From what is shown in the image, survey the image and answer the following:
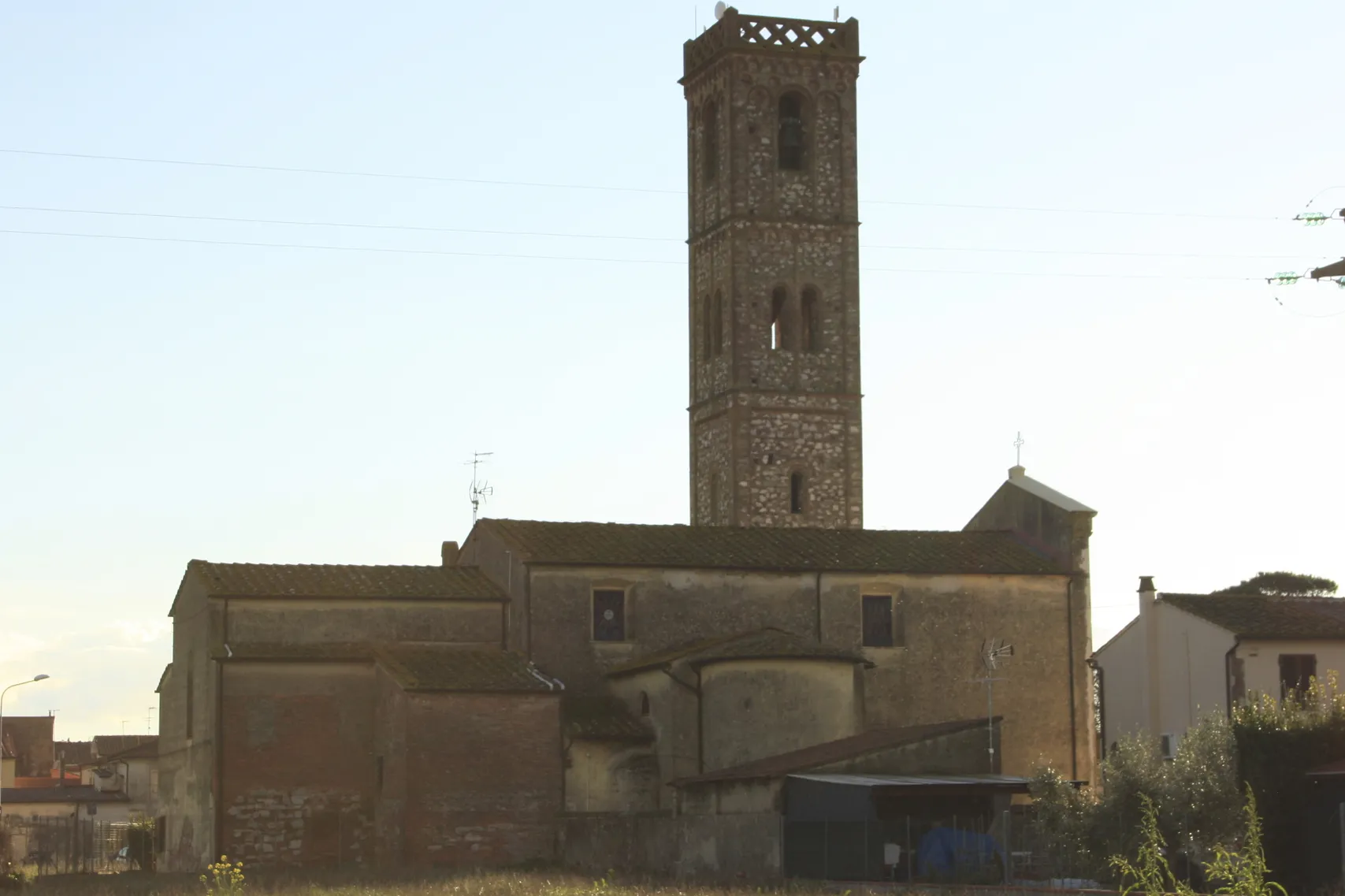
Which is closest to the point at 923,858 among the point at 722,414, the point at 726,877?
the point at 726,877

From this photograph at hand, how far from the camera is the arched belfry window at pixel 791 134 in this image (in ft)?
182

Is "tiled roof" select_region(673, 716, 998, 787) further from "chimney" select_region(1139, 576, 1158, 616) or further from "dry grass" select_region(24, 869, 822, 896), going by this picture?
"chimney" select_region(1139, 576, 1158, 616)

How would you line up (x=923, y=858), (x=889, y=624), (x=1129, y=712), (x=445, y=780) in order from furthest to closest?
1. (x=1129, y=712)
2. (x=889, y=624)
3. (x=445, y=780)
4. (x=923, y=858)

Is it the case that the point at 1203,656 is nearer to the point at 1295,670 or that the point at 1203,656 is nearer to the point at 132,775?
the point at 1295,670

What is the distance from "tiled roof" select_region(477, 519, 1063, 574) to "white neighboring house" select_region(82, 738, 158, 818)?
31.6 m

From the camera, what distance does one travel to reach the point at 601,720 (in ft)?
135

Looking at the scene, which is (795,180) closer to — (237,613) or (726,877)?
(237,613)

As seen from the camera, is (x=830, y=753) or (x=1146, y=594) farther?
(x=1146, y=594)

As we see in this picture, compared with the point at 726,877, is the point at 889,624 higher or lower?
higher

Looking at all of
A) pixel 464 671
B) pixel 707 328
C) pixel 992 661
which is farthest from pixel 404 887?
pixel 707 328

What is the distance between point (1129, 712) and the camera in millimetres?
48594

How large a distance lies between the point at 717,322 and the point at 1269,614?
16997 millimetres

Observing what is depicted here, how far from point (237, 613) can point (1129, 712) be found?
20.9m

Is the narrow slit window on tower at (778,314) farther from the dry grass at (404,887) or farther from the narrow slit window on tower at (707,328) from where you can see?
the dry grass at (404,887)
